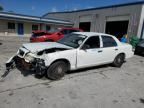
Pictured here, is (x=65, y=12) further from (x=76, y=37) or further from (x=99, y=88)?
(x=99, y=88)

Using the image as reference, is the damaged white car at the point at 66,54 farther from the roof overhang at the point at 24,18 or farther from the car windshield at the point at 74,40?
the roof overhang at the point at 24,18

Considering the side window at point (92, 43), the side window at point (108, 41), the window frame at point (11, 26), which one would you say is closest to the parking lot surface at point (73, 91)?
the side window at point (92, 43)

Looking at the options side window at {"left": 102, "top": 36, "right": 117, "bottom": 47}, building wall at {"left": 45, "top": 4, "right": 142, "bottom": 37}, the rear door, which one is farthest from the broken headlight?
building wall at {"left": 45, "top": 4, "right": 142, "bottom": 37}

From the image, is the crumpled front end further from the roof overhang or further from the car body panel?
the roof overhang

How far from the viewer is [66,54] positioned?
473 cm

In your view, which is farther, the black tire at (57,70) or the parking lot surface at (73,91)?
the black tire at (57,70)

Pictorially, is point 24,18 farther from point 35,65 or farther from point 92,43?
point 35,65

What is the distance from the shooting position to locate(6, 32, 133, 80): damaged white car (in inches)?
178

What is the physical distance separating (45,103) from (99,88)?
1817 mm

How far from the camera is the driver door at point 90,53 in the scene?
5145 mm

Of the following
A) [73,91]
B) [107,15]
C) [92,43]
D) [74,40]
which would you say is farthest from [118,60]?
[107,15]

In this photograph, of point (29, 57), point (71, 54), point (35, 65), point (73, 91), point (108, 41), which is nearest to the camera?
point (73, 91)

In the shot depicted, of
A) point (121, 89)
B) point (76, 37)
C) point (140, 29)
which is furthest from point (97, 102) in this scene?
point (140, 29)

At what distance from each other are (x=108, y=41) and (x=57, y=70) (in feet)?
9.15
